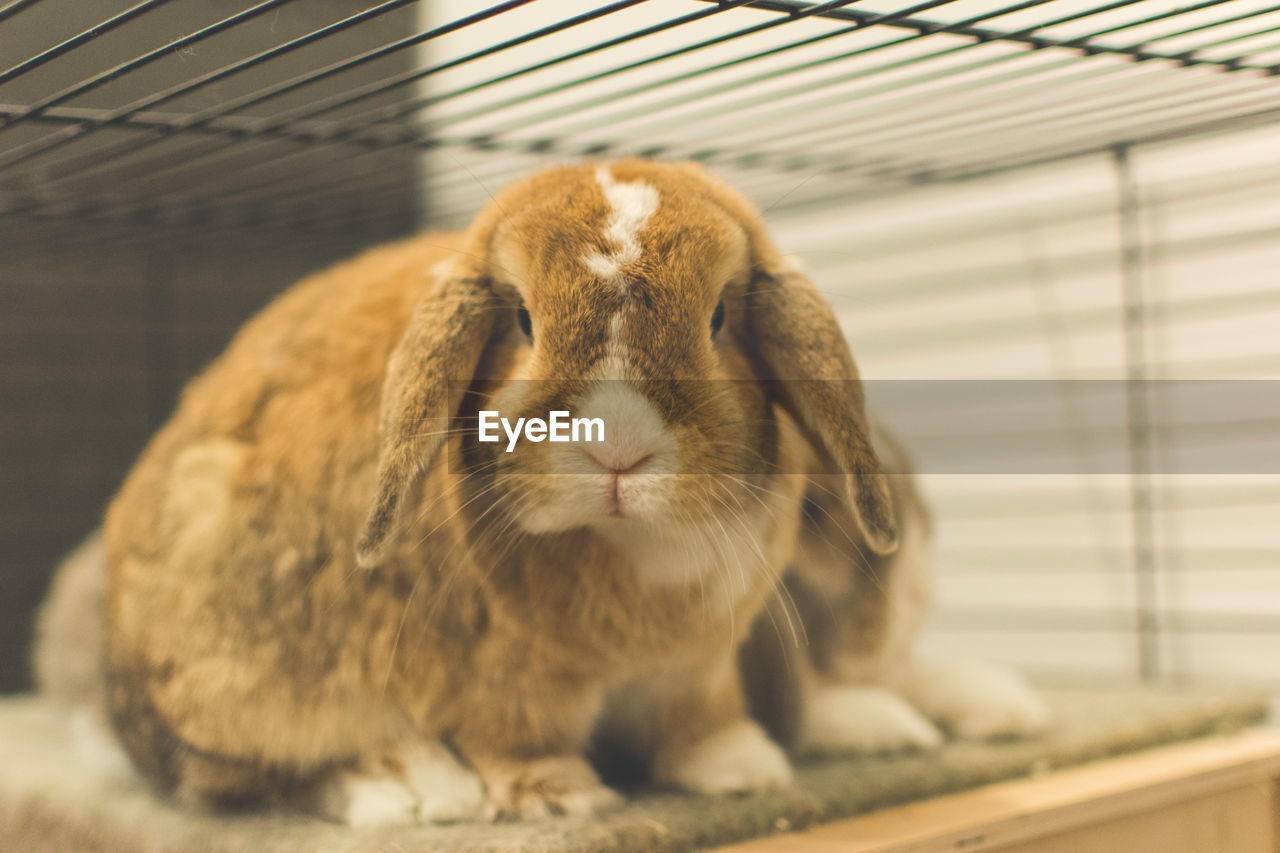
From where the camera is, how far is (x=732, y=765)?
3.01ft

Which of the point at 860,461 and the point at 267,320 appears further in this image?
the point at 267,320

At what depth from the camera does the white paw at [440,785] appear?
837 mm

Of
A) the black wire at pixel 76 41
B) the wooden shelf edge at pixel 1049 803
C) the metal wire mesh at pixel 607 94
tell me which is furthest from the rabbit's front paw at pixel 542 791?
the black wire at pixel 76 41

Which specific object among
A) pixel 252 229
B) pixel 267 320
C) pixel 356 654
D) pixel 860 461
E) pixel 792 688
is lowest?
pixel 792 688

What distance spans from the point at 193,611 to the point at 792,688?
0.55m

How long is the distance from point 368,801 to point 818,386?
0.49 m

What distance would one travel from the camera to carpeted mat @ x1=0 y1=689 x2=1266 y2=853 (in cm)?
81

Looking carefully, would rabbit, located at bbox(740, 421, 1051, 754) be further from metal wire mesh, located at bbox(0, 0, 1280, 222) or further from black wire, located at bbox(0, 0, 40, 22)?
black wire, located at bbox(0, 0, 40, 22)

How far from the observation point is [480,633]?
84 centimetres

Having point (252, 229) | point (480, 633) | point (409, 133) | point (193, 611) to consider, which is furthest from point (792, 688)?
point (252, 229)

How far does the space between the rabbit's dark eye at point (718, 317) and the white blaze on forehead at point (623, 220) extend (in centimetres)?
8

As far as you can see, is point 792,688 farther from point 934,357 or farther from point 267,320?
point 267,320

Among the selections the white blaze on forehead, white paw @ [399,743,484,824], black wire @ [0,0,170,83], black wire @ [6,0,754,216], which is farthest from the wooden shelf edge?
black wire @ [0,0,170,83]

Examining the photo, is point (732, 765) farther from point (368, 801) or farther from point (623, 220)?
point (623, 220)
